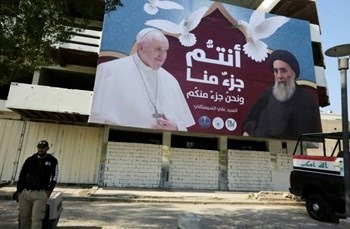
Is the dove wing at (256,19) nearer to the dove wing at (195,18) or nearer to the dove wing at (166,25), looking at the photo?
the dove wing at (195,18)

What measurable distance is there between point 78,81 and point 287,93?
497 inches

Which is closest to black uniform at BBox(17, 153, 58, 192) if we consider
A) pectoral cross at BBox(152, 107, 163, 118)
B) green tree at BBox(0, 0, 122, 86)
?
green tree at BBox(0, 0, 122, 86)

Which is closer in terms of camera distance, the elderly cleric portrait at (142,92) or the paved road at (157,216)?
the paved road at (157,216)

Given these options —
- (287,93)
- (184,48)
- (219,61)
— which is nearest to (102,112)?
(184,48)

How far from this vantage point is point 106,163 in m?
14.2

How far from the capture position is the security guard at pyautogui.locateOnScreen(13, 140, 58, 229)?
480 centimetres

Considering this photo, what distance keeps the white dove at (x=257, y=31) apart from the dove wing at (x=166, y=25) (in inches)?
148

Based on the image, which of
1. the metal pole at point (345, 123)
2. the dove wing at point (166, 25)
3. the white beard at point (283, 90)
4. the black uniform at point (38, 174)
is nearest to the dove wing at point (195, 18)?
the dove wing at point (166, 25)

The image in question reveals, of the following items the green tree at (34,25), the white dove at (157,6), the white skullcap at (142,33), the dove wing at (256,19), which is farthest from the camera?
the dove wing at (256,19)

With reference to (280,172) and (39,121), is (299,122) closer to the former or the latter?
(280,172)

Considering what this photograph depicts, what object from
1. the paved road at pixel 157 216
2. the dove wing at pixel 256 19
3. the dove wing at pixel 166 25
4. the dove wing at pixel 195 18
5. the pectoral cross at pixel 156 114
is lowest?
the paved road at pixel 157 216

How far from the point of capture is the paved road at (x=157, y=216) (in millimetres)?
7059

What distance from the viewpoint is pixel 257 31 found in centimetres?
1712

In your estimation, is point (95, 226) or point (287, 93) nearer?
point (95, 226)
